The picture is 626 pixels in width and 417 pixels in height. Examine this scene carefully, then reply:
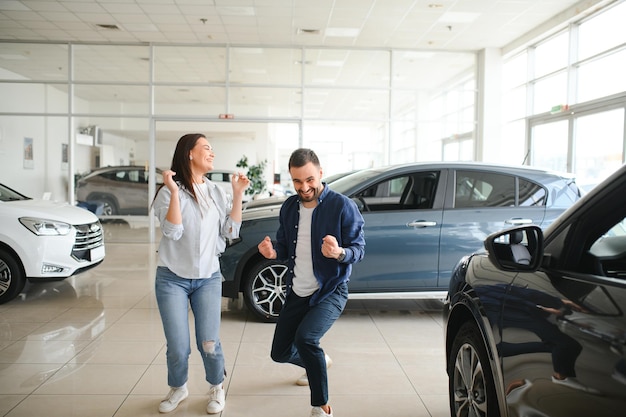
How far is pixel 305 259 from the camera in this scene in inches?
115

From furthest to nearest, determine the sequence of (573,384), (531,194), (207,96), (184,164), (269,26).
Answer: (207,96) → (269,26) → (531,194) → (184,164) → (573,384)

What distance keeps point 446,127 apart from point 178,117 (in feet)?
20.2

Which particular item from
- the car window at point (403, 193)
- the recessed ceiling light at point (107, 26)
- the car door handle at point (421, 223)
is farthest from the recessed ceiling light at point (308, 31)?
the car door handle at point (421, 223)

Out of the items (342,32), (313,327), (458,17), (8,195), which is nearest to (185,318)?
(313,327)

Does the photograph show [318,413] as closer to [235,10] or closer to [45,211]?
[45,211]

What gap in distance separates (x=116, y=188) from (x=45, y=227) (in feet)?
21.4

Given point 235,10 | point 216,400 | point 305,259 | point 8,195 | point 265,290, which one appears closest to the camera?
point 305,259

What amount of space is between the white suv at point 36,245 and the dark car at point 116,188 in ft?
19.8

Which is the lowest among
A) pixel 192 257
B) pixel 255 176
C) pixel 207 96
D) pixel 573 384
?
pixel 573 384

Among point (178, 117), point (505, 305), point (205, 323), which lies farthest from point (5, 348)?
point (178, 117)

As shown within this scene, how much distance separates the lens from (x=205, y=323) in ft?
10.1

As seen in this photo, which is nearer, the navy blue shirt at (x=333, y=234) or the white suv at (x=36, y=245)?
the navy blue shirt at (x=333, y=234)

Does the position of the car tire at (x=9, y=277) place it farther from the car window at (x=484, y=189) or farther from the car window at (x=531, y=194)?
the car window at (x=531, y=194)

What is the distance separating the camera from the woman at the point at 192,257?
300 centimetres
